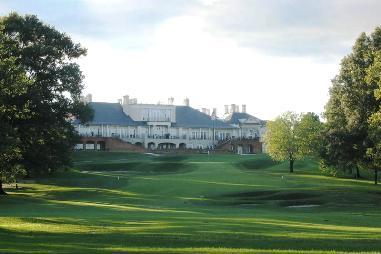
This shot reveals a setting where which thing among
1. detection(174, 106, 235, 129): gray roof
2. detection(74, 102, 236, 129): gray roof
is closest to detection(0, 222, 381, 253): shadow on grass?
detection(74, 102, 236, 129): gray roof

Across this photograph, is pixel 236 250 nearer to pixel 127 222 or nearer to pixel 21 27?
pixel 127 222

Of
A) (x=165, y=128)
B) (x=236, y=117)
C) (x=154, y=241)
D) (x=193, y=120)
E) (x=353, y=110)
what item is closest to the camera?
(x=154, y=241)

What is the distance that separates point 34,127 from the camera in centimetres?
5294

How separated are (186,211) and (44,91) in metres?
25.1

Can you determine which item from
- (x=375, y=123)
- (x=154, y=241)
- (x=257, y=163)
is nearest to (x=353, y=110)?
(x=375, y=123)

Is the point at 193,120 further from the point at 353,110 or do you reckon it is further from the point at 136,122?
the point at 353,110

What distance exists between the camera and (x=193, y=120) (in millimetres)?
145375

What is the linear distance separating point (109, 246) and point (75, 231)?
4.83 m

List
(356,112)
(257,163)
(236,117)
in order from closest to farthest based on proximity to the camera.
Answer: (356,112) → (257,163) → (236,117)

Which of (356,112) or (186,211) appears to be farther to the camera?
(356,112)

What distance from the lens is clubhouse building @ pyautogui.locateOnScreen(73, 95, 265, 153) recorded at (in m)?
134

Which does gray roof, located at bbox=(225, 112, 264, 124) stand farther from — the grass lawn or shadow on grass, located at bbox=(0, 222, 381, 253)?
shadow on grass, located at bbox=(0, 222, 381, 253)

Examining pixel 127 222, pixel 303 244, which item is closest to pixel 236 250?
pixel 303 244

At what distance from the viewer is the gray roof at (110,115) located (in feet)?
438
